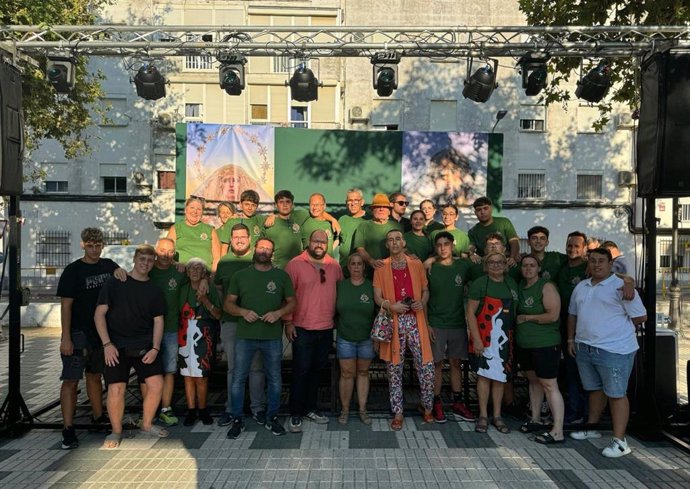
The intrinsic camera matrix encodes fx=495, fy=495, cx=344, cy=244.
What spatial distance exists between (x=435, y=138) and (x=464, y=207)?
53.7 inches

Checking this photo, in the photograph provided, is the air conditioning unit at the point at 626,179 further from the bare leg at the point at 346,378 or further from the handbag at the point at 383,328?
the bare leg at the point at 346,378

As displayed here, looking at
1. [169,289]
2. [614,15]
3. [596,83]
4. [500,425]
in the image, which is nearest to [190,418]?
[169,289]

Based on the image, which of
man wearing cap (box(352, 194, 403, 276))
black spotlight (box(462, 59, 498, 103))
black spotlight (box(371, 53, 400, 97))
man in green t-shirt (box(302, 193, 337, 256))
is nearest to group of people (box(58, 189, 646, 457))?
man wearing cap (box(352, 194, 403, 276))

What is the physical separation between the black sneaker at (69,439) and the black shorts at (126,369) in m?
0.56

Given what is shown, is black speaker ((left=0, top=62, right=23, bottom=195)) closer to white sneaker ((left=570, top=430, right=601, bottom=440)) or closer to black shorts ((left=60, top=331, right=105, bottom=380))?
black shorts ((left=60, top=331, right=105, bottom=380))

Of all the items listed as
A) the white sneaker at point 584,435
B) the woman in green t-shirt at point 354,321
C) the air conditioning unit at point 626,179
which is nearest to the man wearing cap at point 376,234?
the woman in green t-shirt at point 354,321

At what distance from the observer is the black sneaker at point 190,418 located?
16.5 ft

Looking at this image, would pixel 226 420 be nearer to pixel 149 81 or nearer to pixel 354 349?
pixel 354 349

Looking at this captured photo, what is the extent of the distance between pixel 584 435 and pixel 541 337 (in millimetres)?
1072

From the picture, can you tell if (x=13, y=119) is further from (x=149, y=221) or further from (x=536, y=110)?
(x=536, y=110)

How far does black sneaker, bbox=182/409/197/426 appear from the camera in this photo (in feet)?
16.5

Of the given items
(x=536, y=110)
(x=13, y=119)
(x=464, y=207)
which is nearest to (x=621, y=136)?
(x=536, y=110)

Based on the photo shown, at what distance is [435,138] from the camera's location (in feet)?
29.3

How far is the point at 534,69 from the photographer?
5.79m
